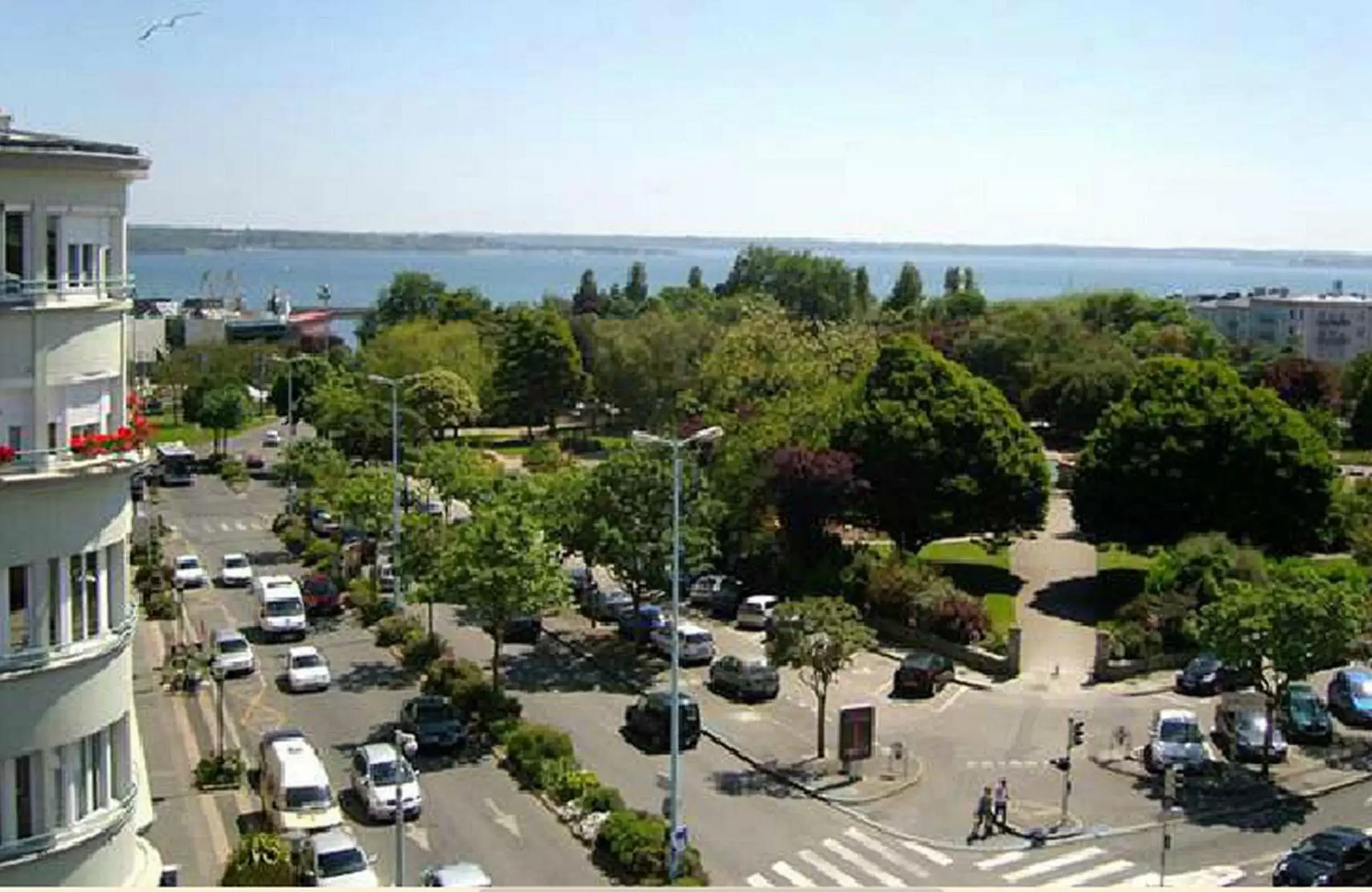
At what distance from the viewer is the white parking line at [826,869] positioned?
86.5 ft

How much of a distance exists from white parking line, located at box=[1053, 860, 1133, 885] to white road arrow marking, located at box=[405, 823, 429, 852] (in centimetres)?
1068

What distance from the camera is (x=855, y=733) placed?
103ft

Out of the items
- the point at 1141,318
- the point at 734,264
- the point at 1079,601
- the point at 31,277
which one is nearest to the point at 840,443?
the point at 1079,601

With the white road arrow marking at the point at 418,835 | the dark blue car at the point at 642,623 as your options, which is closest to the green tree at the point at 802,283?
the dark blue car at the point at 642,623

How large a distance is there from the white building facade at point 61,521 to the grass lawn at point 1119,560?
38375 millimetres

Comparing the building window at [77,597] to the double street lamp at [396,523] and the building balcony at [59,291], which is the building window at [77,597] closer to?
the building balcony at [59,291]

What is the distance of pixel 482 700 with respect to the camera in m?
34.2

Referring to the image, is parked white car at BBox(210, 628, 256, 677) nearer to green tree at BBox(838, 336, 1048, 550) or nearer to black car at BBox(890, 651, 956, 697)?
black car at BBox(890, 651, 956, 697)

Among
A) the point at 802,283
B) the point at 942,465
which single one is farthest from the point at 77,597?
the point at 802,283

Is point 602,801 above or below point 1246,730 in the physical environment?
below

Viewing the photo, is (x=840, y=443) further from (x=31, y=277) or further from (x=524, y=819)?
(x=31, y=277)

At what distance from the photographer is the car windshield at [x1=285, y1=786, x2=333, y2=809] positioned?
27.3 meters

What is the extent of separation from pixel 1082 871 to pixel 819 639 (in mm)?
7188

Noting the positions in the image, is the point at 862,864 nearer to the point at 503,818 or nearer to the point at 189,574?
the point at 503,818
